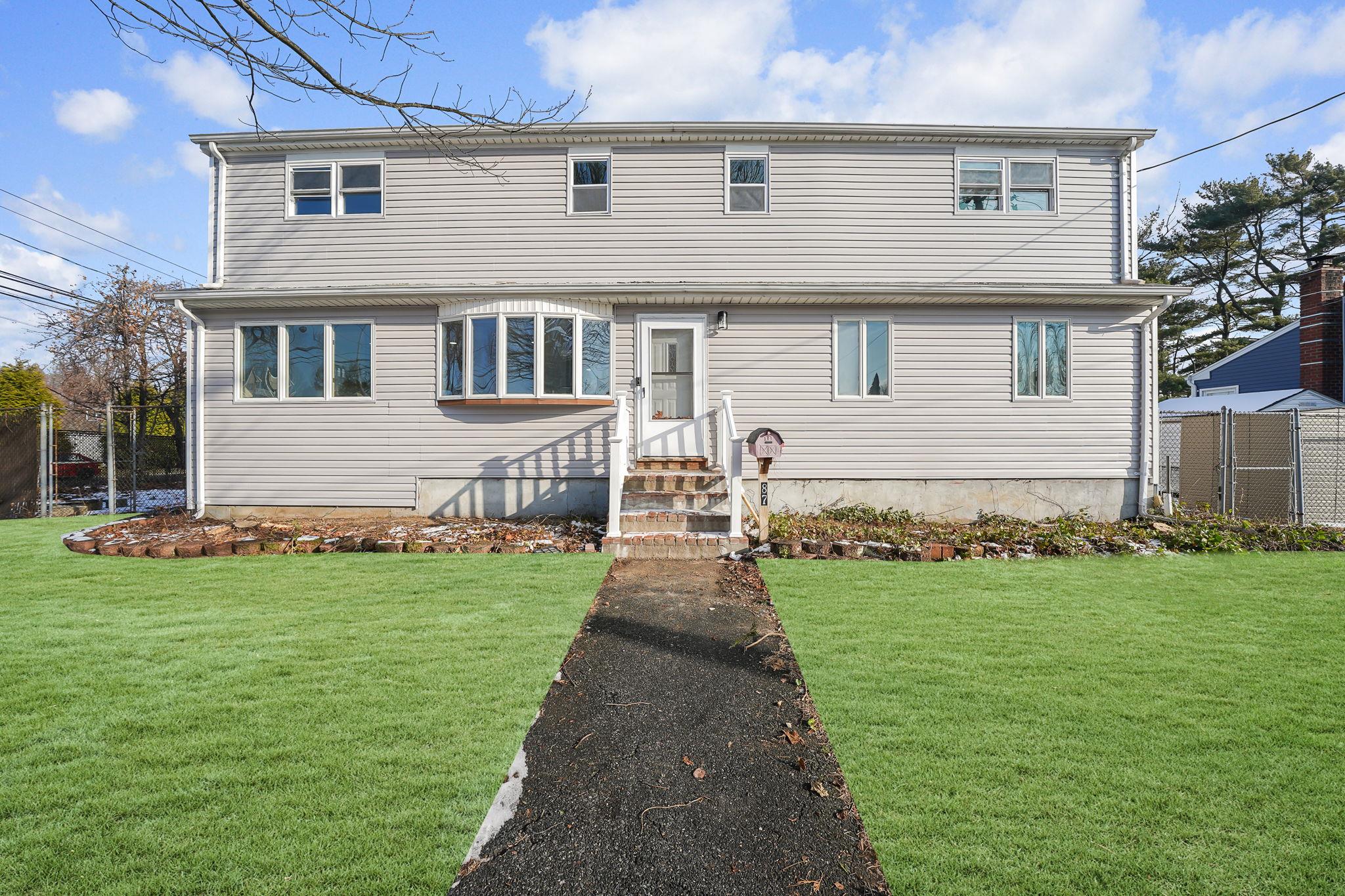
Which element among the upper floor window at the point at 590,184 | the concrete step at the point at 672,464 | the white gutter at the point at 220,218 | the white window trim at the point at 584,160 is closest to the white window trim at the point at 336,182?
the white gutter at the point at 220,218

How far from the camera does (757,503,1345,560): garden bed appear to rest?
22.8 feet

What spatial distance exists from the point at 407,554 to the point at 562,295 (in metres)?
4.44

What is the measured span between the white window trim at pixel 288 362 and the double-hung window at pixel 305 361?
11mm

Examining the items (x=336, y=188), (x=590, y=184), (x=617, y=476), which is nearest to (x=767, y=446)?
(x=617, y=476)

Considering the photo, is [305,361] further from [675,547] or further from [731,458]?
[731,458]

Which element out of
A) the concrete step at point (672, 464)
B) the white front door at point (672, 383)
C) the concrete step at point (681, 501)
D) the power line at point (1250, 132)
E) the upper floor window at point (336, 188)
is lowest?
the concrete step at point (681, 501)

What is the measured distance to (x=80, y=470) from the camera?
14609mm

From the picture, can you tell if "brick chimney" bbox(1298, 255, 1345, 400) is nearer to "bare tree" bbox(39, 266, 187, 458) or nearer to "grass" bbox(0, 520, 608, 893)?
"grass" bbox(0, 520, 608, 893)

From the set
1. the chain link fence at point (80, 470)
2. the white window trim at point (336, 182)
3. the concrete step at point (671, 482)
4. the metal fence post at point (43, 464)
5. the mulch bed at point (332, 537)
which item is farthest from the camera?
the chain link fence at point (80, 470)

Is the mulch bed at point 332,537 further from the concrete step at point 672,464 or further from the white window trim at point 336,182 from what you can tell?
the white window trim at point 336,182

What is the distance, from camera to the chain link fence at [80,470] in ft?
33.9

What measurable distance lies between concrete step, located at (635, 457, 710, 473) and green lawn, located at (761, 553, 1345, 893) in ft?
11.7

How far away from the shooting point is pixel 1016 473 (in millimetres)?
9469

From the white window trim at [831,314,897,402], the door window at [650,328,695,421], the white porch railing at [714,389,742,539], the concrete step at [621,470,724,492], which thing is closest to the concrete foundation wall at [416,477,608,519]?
the concrete step at [621,470,724,492]
